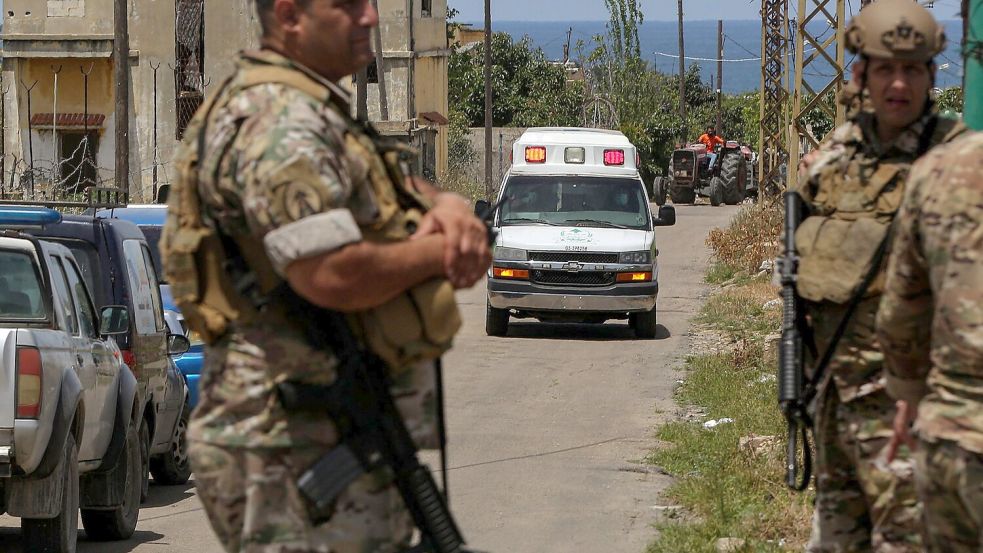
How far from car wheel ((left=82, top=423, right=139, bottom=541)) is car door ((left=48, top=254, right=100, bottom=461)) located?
0.42 meters

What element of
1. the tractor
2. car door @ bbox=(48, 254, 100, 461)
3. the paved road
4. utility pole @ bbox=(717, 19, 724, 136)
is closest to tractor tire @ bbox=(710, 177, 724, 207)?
the tractor

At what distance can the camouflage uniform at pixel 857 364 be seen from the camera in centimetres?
461

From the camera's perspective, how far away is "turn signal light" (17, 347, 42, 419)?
6.86 m

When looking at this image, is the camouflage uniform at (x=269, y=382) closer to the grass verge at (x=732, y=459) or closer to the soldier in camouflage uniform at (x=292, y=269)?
the soldier in camouflage uniform at (x=292, y=269)

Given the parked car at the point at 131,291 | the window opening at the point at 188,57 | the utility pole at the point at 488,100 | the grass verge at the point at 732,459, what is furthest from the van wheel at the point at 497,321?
the utility pole at the point at 488,100

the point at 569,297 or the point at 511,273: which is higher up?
the point at 511,273

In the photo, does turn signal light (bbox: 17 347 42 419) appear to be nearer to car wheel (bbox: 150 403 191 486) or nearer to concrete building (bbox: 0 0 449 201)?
car wheel (bbox: 150 403 191 486)

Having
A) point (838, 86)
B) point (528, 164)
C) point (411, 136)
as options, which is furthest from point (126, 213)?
point (411, 136)

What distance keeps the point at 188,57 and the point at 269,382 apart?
117 ft

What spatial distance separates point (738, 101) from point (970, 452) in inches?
2915

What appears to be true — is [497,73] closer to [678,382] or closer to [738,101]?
[738,101]

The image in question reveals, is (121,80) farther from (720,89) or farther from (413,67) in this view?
(720,89)

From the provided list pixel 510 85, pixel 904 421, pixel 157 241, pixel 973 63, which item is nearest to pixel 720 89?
pixel 510 85

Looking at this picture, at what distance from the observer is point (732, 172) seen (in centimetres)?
4484
